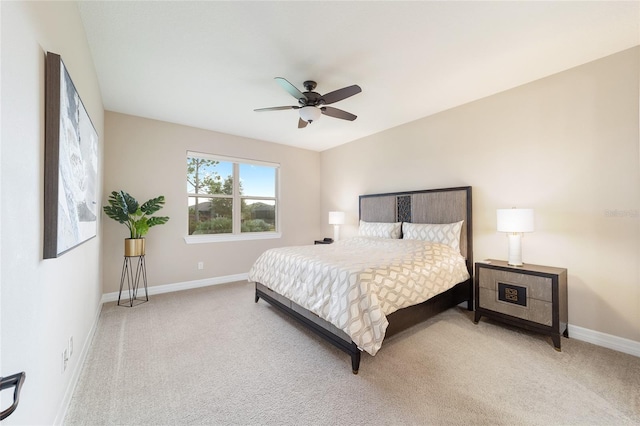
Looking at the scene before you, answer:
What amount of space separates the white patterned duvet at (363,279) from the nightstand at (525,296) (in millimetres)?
337

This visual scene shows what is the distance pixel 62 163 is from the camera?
4.53ft

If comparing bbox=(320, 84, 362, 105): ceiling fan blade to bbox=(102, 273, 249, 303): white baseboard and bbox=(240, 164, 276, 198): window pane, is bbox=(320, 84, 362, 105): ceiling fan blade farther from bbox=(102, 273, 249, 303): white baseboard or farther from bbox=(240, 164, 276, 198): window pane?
bbox=(102, 273, 249, 303): white baseboard

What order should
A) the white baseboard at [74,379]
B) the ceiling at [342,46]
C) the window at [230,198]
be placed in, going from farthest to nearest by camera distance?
1. the window at [230,198]
2. the ceiling at [342,46]
3. the white baseboard at [74,379]

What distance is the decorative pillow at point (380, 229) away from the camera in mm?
3922

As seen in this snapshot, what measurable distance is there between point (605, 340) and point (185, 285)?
5.14m

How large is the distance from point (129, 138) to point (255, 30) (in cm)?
285

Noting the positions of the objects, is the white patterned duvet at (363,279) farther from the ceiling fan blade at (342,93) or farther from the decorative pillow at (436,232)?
the ceiling fan blade at (342,93)

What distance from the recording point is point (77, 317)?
1.98m

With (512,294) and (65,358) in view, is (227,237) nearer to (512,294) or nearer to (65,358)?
(65,358)

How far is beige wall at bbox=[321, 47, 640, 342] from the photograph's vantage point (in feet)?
7.56

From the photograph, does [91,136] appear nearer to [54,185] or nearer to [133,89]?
[133,89]

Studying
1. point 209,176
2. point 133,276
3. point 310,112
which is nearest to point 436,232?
point 310,112

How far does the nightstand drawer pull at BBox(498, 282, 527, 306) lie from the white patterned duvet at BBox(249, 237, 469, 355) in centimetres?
44

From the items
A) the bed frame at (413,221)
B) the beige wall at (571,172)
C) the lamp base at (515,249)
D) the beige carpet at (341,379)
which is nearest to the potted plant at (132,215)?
the beige carpet at (341,379)
